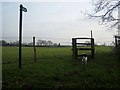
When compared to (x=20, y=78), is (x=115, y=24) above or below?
above

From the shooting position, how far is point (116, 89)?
6.81 m

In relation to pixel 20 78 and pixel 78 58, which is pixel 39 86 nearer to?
pixel 20 78

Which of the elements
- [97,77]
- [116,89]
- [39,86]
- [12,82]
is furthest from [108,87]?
[12,82]

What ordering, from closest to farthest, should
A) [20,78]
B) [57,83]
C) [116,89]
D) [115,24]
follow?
[116,89]
[57,83]
[20,78]
[115,24]

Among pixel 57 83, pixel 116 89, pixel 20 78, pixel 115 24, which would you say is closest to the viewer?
pixel 116 89

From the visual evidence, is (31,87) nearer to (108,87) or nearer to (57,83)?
(57,83)

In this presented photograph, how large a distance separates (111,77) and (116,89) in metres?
1.79

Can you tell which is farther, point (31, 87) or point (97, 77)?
point (97, 77)

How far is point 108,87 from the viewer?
23.1 feet

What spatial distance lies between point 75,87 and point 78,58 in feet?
29.6

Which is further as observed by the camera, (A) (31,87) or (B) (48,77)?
(B) (48,77)

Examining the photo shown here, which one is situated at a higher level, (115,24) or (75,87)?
(115,24)

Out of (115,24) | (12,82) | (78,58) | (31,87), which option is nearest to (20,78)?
(12,82)

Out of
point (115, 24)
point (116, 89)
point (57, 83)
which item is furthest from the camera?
point (115, 24)
